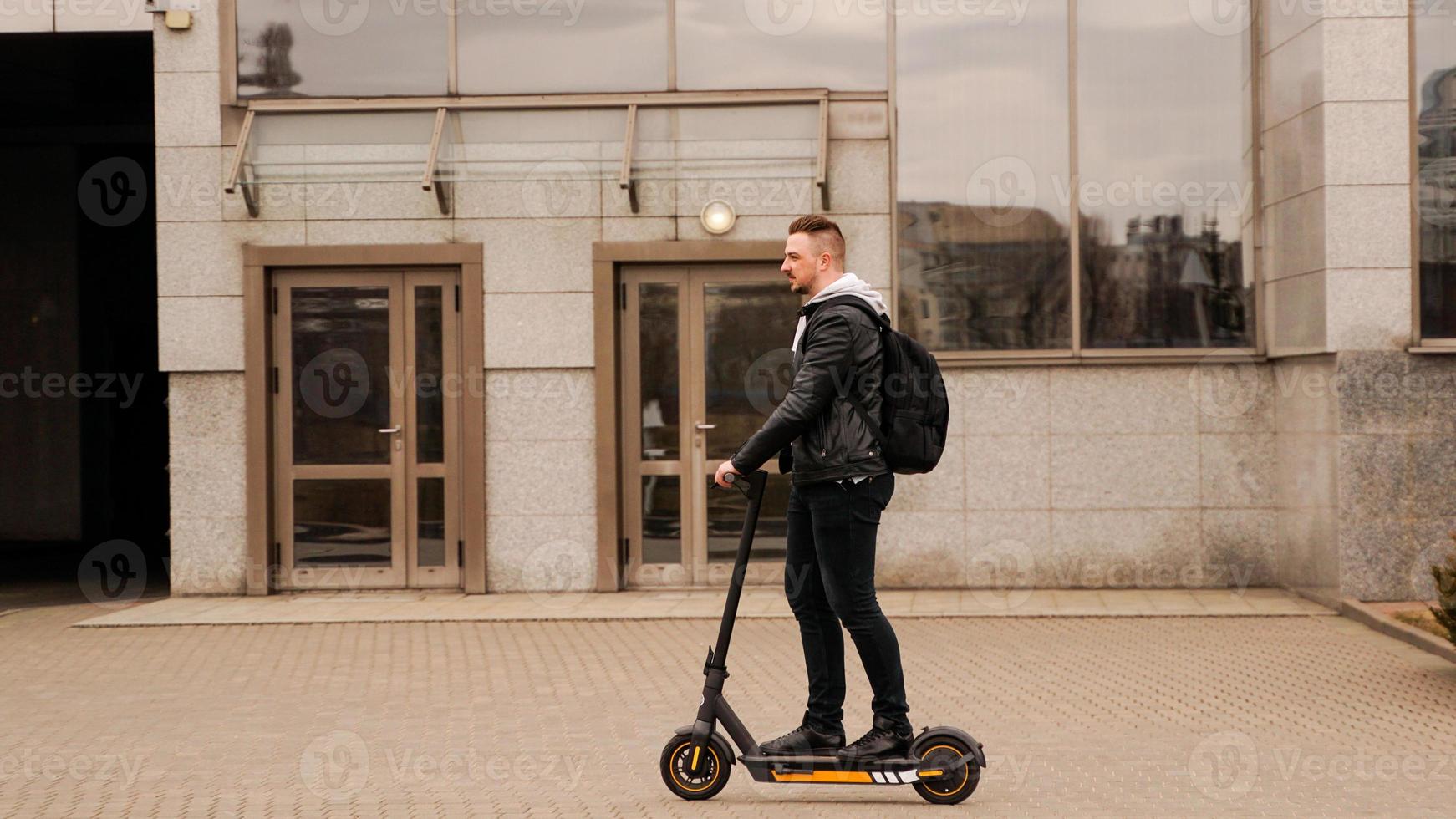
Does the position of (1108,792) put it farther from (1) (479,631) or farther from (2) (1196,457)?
(2) (1196,457)

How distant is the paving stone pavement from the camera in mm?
5594

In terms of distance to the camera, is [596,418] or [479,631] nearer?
[479,631]

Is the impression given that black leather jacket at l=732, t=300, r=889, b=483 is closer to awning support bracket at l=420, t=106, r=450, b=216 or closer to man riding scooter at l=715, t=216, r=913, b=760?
man riding scooter at l=715, t=216, r=913, b=760

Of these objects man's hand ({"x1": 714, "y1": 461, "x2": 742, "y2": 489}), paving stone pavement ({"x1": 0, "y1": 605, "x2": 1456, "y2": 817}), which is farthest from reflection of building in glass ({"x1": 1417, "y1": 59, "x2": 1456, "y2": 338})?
man's hand ({"x1": 714, "y1": 461, "x2": 742, "y2": 489})

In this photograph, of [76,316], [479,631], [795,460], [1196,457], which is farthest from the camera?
[76,316]

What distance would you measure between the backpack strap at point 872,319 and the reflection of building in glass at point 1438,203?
644cm

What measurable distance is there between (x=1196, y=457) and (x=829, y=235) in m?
6.86

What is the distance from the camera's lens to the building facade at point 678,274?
11789mm

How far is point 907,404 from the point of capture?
546 centimetres

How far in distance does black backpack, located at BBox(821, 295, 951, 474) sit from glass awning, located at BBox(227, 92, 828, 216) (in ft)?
21.3

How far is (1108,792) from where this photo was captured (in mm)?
5621

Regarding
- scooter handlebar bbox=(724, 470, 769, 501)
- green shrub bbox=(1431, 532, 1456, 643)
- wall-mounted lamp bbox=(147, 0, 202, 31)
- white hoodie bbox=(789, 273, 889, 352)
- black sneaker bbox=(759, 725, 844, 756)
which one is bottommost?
black sneaker bbox=(759, 725, 844, 756)

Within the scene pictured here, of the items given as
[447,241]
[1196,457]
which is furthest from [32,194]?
[1196,457]

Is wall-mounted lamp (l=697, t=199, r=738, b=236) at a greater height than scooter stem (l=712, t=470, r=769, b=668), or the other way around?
wall-mounted lamp (l=697, t=199, r=738, b=236)
